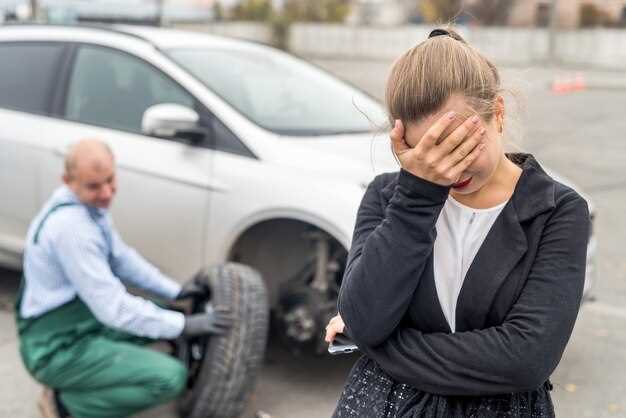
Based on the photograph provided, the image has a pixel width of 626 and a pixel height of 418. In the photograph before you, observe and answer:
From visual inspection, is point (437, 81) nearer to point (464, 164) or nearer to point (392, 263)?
point (464, 164)

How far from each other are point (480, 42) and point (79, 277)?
1121 inches

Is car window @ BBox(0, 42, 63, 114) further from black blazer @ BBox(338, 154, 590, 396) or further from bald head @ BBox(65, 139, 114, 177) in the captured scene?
black blazer @ BBox(338, 154, 590, 396)

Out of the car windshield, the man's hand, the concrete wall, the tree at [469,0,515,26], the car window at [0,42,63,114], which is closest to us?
the man's hand

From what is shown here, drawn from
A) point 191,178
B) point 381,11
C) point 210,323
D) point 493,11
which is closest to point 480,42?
point 493,11

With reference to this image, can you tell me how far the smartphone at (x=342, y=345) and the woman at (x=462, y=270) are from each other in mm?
115

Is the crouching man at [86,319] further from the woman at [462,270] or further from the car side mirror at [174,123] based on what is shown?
the woman at [462,270]

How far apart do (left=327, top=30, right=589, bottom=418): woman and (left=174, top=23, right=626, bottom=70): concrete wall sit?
82.2ft

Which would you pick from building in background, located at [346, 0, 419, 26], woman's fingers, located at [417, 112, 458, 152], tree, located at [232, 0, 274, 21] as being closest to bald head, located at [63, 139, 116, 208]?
woman's fingers, located at [417, 112, 458, 152]

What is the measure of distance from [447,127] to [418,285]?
0.33 m

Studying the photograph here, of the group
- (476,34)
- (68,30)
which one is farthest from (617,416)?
(476,34)

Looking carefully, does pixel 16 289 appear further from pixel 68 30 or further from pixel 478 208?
pixel 478 208

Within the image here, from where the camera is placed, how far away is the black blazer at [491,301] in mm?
1487

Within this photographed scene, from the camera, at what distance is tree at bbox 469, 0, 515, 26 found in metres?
34.8

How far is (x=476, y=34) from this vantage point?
30250mm
